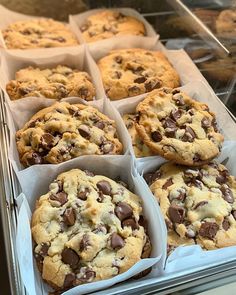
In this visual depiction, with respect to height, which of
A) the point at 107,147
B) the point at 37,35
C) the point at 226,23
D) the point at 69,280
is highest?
the point at 226,23

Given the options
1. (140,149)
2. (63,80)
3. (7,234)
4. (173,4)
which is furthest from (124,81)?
(7,234)

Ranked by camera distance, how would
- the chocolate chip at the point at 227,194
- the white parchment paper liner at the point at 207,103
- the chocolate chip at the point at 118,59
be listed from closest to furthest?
the chocolate chip at the point at 227,194
the white parchment paper liner at the point at 207,103
the chocolate chip at the point at 118,59

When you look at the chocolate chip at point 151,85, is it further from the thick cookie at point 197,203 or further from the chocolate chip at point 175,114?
the thick cookie at point 197,203

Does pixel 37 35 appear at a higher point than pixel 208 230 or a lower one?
higher

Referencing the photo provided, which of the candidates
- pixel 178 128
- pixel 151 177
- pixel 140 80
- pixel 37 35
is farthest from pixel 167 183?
pixel 37 35

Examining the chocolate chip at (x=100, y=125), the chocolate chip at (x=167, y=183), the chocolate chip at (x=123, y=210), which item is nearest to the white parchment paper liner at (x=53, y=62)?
the chocolate chip at (x=100, y=125)

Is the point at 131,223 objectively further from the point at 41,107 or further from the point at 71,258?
the point at 41,107

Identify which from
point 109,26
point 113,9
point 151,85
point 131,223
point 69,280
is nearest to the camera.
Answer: point 69,280

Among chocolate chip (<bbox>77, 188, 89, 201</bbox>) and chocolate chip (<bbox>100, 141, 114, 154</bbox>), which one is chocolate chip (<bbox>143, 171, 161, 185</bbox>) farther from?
chocolate chip (<bbox>77, 188, 89, 201</bbox>)
